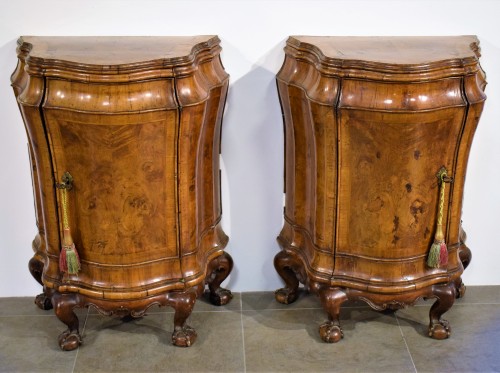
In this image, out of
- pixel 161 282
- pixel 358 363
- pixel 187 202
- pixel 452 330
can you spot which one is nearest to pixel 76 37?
pixel 187 202

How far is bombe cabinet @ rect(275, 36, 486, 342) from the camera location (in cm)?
216

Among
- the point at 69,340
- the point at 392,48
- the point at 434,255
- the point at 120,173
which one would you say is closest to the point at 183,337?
the point at 69,340

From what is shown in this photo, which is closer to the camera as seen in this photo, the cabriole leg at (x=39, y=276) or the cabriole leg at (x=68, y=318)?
the cabriole leg at (x=68, y=318)

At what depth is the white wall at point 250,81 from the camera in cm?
247

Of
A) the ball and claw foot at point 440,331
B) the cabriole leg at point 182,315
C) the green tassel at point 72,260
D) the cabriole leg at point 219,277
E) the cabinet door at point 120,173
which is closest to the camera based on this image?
the cabinet door at point 120,173

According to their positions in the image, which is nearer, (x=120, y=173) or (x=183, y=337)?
(x=120, y=173)

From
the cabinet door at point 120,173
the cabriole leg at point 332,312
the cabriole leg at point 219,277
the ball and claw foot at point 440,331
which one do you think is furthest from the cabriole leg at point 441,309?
the cabinet door at point 120,173

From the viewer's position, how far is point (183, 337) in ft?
8.21

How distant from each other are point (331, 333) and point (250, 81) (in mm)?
839

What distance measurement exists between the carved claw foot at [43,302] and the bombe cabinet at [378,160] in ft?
2.81

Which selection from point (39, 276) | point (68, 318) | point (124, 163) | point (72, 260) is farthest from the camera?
point (39, 276)

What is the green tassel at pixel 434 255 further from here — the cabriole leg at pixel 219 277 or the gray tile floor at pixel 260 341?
A: the cabriole leg at pixel 219 277

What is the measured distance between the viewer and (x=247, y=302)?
2779 millimetres

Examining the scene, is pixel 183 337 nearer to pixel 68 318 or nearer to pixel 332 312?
pixel 68 318
